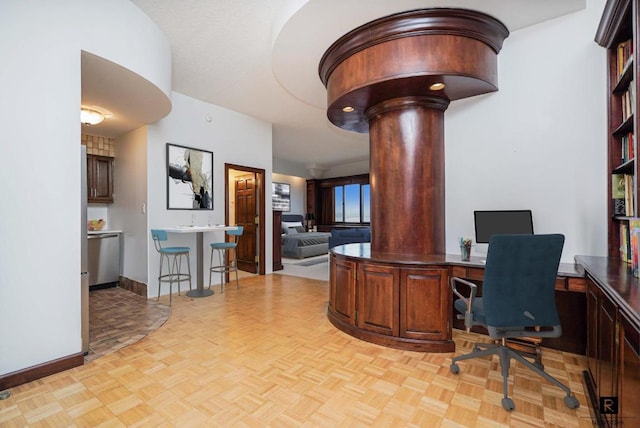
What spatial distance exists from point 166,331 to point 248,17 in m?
3.30

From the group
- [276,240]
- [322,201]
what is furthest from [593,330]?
[322,201]

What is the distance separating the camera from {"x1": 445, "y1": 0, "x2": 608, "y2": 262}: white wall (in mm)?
2555

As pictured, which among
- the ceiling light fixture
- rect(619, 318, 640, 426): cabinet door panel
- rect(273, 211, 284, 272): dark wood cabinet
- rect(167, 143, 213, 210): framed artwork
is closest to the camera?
rect(619, 318, 640, 426): cabinet door panel

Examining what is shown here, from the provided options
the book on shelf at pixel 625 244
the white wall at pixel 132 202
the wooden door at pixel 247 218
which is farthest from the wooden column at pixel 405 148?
the wooden door at pixel 247 218

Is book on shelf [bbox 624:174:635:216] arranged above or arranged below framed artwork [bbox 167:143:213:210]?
below

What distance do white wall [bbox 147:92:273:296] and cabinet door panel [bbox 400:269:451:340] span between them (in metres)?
3.61

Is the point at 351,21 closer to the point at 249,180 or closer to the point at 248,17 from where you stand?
the point at 248,17

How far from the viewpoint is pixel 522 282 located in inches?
76.2

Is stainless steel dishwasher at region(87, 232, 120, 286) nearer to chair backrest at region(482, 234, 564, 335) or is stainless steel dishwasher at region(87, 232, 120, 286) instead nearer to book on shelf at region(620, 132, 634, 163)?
chair backrest at region(482, 234, 564, 335)

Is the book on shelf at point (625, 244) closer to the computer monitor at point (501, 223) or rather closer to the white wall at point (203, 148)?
the computer monitor at point (501, 223)

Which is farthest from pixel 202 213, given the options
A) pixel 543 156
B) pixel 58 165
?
pixel 543 156

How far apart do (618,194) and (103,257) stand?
6479mm

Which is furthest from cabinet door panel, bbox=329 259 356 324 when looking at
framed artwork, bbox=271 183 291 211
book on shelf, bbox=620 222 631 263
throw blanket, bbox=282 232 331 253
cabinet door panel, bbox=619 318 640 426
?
framed artwork, bbox=271 183 291 211

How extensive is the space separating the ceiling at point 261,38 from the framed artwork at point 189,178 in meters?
0.71
